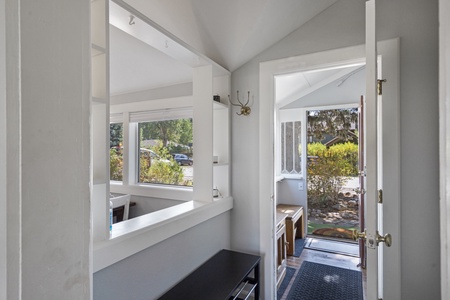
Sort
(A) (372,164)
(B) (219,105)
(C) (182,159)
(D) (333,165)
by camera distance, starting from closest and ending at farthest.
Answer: (A) (372,164), (B) (219,105), (C) (182,159), (D) (333,165)

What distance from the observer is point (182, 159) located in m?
2.85

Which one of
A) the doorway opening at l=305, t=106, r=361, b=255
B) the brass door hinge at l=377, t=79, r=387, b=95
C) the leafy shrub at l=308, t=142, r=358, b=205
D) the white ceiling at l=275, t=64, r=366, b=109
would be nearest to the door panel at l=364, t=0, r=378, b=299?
the brass door hinge at l=377, t=79, r=387, b=95

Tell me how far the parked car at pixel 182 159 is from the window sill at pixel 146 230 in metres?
0.98

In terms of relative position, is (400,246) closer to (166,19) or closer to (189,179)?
(189,179)

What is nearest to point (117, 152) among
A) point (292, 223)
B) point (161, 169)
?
point (161, 169)

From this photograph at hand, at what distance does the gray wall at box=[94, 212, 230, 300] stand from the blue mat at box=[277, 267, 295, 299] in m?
0.90

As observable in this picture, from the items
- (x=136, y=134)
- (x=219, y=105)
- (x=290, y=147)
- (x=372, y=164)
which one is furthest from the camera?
(x=290, y=147)

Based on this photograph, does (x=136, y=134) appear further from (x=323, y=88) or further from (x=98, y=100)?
(x=323, y=88)

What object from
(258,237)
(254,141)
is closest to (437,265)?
(258,237)

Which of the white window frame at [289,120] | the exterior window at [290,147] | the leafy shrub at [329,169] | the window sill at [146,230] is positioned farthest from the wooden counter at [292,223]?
the window sill at [146,230]

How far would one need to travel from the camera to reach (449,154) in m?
0.51

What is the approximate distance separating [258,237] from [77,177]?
72.6 inches

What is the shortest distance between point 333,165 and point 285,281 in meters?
2.84

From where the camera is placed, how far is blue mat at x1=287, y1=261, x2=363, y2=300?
2291 mm
